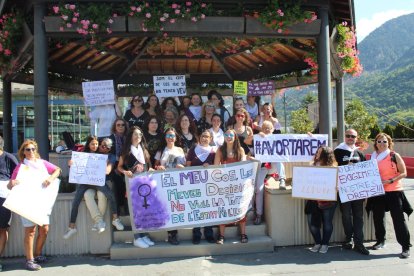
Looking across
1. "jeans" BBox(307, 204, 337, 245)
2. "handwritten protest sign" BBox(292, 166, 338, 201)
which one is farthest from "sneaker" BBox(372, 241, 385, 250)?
"handwritten protest sign" BBox(292, 166, 338, 201)

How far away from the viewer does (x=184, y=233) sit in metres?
6.23

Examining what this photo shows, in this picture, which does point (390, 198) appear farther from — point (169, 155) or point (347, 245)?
point (169, 155)

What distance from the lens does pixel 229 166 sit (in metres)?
6.05

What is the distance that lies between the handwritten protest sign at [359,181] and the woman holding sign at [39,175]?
4150 mm

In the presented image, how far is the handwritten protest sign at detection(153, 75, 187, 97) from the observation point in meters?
9.12

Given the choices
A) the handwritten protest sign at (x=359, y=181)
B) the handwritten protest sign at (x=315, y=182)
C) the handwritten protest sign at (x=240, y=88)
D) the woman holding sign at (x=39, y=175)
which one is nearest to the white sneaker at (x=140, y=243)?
the woman holding sign at (x=39, y=175)

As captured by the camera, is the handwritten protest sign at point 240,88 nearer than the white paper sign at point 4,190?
No

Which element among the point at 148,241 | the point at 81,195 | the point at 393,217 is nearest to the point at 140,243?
the point at 148,241

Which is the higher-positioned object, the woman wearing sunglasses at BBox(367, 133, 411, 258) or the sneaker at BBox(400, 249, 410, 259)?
the woman wearing sunglasses at BBox(367, 133, 411, 258)

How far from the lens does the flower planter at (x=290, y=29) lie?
7.08 meters

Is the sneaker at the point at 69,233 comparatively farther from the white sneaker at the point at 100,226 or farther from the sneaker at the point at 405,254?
the sneaker at the point at 405,254

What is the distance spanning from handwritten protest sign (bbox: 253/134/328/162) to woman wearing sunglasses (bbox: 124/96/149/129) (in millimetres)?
2315

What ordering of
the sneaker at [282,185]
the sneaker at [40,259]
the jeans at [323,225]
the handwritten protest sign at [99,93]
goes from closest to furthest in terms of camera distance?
the sneaker at [40,259] < the jeans at [323,225] < the sneaker at [282,185] < the handwritten protest sign at [99,93]

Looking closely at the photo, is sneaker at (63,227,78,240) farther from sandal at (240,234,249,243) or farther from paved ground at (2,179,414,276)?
sandal at (240,234,249,243)
